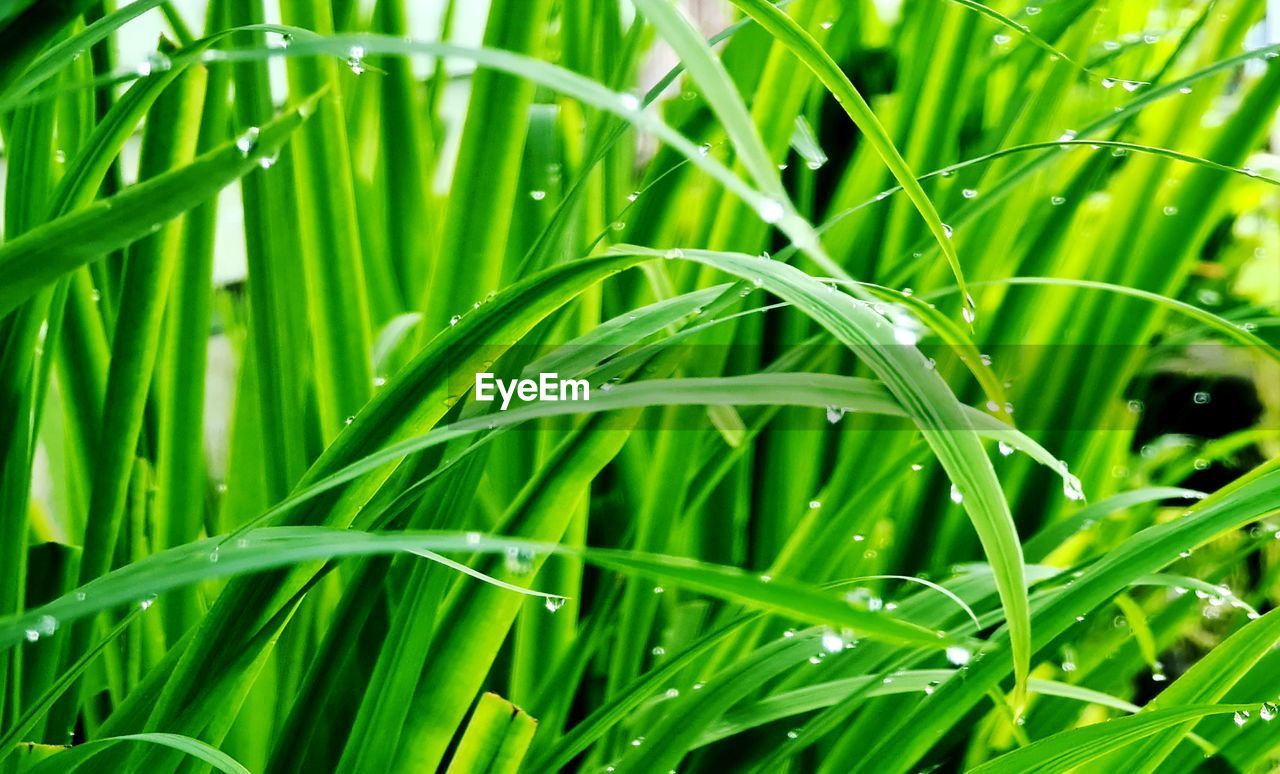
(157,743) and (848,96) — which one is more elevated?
(848,96)

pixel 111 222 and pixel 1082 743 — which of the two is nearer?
pixel 111 222

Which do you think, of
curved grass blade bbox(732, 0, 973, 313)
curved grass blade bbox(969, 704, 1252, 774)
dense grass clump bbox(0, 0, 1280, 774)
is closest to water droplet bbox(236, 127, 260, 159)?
dense grass clump bbox(0, 0, 1280, 774)

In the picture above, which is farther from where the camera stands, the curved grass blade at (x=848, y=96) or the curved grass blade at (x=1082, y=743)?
the curved grass blade at (x=1082, y=743)

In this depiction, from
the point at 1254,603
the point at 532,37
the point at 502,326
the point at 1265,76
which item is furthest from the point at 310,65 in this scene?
the point at 1254,603

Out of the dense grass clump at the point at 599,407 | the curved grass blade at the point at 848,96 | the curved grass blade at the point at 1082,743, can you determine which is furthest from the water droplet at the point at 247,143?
the curved grass blade at the point at 1082,743

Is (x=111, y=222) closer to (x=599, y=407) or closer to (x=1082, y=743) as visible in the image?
(x=599, y=407)

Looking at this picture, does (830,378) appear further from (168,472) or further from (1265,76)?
(1265,76)

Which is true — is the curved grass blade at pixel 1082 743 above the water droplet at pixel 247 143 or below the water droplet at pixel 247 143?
below

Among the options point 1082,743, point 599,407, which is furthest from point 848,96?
point 1082,743

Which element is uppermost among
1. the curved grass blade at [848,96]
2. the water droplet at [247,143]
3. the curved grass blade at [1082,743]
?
the water droplet at [247,143]

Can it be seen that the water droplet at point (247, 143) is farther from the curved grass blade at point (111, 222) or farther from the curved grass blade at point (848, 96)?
the curved grass blade at point (848, 96)
